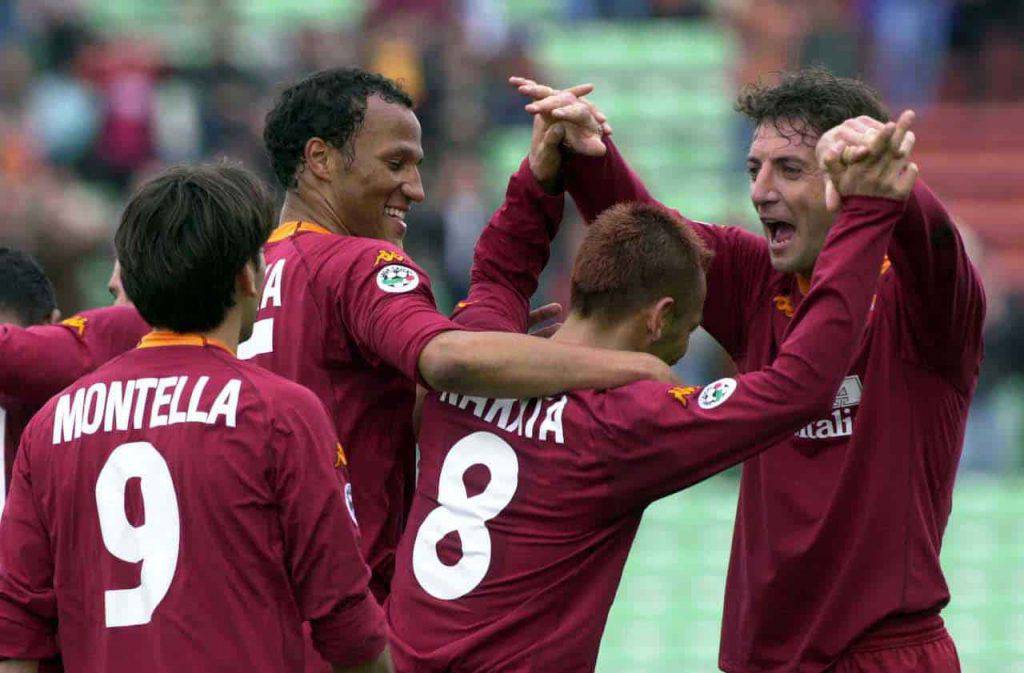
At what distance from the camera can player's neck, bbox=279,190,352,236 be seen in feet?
13.9

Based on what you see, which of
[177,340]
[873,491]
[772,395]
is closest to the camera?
[177,340]

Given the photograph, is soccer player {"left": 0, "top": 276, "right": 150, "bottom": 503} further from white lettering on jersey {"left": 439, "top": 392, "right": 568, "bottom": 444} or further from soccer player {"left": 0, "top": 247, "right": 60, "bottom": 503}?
white lettering on jersey {"left": 439, "top": 392, "right": 568, "bottom": 444}

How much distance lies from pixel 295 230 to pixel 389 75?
786cm

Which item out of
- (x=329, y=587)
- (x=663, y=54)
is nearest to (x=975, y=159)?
(x=663, y=54)

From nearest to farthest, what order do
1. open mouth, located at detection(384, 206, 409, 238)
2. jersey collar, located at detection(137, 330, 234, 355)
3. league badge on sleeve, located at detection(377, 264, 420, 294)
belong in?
jersey collar, located at detection(137, 330, 234, 355)
league badge on sleeve, located at detection(377, 264, 420, 294)
open mouth, located at detection(384, 206, 409, 238)

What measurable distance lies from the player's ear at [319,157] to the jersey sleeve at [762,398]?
3.55 ft

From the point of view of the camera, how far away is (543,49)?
14531 mm

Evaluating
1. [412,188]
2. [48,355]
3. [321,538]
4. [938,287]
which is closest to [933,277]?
[938,287]

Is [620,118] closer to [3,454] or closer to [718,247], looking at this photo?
[718,247]

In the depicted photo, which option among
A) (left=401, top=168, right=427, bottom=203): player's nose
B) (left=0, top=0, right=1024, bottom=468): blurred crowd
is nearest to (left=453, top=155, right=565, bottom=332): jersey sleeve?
(left=401, top=168, right=427, bottom=203): player's nose

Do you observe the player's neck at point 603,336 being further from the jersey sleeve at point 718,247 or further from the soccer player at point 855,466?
the jersey sleeve at point 718,247

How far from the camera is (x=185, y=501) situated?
3123 mm

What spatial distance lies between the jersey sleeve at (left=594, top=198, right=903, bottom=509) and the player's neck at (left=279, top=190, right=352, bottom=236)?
995mm

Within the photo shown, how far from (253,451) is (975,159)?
38.4ft
